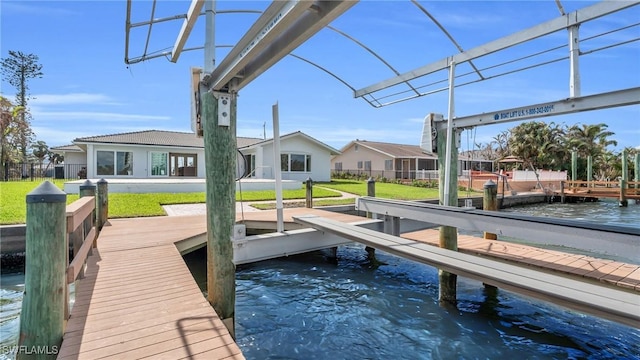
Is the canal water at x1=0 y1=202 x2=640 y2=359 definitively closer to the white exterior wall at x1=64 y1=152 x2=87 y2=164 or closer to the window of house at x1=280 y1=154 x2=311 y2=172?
the window of house at x1=280 y1=154 x2=311 y2=172

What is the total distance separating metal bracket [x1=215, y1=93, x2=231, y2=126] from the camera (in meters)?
4.16

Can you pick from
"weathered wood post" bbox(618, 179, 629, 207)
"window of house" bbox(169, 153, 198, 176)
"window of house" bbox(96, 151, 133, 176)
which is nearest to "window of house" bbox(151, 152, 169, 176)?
"window of house" bbox(169, 153, 198, 176)

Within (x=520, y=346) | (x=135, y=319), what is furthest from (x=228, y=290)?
(x=520, y=346)

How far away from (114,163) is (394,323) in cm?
2074

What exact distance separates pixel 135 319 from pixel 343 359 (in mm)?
2361

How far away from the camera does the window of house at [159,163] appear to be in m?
21.8

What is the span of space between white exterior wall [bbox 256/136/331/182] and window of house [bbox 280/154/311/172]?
25 centimetres

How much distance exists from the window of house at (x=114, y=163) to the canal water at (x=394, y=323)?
15.4 meters

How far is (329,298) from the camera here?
19.6 feet

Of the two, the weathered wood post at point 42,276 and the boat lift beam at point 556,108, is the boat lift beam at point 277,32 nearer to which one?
the weathered wood post at point 42,276

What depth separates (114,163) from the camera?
2044 centimetres

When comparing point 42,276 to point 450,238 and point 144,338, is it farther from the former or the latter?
point 450,238

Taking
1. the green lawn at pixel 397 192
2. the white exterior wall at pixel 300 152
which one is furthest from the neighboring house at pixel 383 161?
the green lawn at pixel 397 192

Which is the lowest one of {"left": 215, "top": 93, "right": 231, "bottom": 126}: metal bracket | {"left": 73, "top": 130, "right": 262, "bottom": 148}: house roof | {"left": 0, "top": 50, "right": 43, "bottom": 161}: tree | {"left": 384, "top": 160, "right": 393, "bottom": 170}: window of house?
{"left": 215, "top": 93, "right": 231, "bottom": 126}: metal bracket
